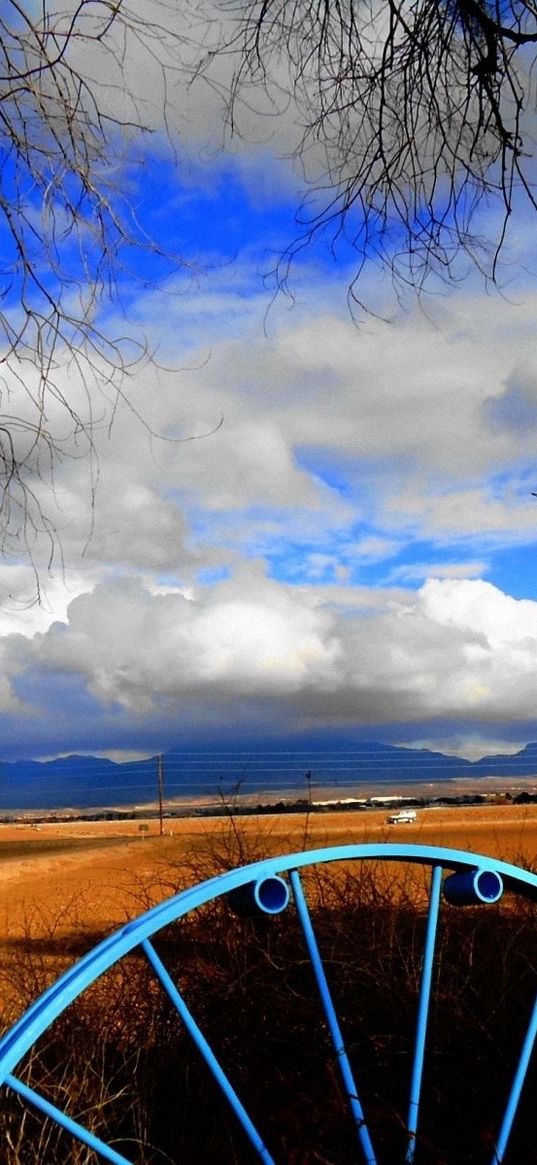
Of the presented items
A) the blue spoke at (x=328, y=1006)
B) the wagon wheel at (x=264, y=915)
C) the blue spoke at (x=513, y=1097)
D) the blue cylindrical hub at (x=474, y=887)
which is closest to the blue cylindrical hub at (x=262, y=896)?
the wagon wheel at (x=264, y=915)

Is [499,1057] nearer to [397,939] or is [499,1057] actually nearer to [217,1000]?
[397,939]

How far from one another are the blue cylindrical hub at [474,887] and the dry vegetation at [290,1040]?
2.31ft

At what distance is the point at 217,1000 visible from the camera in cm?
400

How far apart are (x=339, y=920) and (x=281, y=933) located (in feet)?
1.36

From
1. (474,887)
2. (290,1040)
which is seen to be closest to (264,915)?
(474,887)

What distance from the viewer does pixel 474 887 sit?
2254mm

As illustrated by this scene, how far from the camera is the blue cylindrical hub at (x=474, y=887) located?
7.41 ft

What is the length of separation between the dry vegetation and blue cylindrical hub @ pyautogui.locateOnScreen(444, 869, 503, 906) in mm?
704

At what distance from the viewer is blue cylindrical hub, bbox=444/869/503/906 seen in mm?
2258

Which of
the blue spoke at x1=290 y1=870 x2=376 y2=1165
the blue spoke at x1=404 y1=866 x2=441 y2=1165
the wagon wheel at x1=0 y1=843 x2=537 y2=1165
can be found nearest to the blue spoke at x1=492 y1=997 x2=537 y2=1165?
the wagon wheel at x1=0 y1=843 x2=537 y2=1165

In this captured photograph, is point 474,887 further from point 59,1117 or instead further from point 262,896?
point 59,1117

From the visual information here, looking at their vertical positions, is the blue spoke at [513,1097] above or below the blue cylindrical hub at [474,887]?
below

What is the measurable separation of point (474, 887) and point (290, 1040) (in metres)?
1.74

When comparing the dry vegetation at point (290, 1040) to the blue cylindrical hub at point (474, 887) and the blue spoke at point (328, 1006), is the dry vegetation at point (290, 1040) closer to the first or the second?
the blue spoke at point (328, 1006)
